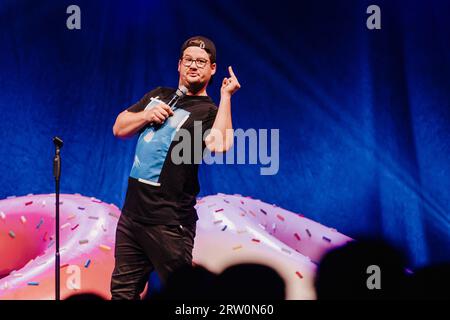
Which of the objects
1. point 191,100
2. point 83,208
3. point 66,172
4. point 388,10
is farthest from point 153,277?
point 388,10

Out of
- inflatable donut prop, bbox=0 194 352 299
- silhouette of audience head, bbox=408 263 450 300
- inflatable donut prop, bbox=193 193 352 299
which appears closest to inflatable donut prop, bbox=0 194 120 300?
inflatable donut prop, bbox=0 194 352 299

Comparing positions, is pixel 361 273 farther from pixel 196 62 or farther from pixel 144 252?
pixel 196 62

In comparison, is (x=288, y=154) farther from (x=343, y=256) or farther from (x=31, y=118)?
(x=31, y=118)

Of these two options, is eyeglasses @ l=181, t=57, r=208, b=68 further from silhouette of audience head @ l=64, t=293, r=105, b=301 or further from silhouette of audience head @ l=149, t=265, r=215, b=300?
silhouette of audience head @ l=64, t=293, r=105, b=301

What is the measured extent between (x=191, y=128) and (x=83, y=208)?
1.08 meters

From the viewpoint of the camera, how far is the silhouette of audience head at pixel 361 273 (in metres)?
2.45

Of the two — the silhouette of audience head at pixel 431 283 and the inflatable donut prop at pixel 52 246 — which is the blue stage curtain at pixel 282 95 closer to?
the silhouette of audience head at pixel 431 283

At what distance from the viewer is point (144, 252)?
1917 mm

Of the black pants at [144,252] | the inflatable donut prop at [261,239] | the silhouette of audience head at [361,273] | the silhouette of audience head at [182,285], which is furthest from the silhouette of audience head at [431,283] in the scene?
the black pants at [144,252]

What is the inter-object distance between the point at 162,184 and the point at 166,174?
0.04m

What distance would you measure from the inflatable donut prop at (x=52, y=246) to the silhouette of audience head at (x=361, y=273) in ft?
3.03

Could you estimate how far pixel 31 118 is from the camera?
3371mm

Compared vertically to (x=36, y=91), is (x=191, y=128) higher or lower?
lower

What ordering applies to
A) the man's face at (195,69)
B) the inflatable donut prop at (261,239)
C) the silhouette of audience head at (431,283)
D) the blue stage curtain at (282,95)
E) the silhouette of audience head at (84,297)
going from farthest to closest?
the blue stage curtain at (282,95), the silhouette of audience head at (431,283), the inflatable donut prop at (261,239), the silhouette of audience head at (84,297), the man's face at (195,69)
